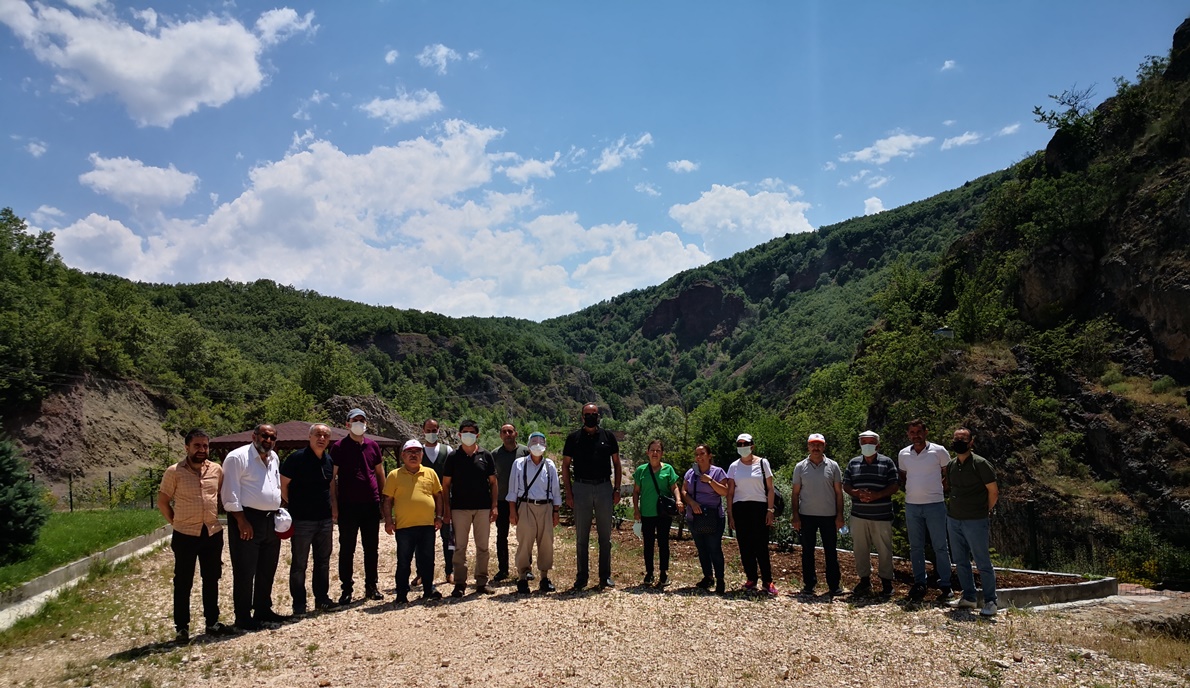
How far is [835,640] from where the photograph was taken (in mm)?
6340

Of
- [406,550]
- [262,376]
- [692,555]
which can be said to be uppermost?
[262,376]

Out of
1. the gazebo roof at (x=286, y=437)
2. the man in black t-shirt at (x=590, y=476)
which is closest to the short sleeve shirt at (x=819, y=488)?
the man in black t-shirt at (x=590, y=476)

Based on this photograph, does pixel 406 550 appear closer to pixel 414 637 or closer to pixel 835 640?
pixel 414 637

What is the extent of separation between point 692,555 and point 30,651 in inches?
346

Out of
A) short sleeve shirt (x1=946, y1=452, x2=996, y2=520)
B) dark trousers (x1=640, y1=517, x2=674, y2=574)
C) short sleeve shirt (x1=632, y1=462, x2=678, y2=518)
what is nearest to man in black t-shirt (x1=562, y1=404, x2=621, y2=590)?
short sleeve shirt (x1=632, y1=462, x2=678, y2=518)

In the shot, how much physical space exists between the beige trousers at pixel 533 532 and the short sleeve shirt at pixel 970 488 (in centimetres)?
436

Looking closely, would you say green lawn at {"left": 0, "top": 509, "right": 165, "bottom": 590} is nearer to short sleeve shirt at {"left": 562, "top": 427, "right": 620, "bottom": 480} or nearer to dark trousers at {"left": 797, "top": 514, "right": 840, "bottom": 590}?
short sleeve shirt at {"left": 562, "top": 427, "right": 620, "bottom": 480}

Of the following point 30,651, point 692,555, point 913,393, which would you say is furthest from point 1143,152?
point 30,651

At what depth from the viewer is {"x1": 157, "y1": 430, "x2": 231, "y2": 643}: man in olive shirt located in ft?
21.1

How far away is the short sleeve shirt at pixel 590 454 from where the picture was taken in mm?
8281

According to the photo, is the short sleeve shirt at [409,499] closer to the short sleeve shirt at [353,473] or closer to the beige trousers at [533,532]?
the short sleeve shirt at [353,473]

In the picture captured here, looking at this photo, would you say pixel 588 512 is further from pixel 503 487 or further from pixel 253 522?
pixel 253 522

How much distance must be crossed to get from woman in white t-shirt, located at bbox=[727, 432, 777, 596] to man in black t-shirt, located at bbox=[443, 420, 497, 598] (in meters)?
2.77

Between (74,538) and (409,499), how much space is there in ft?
27.8
